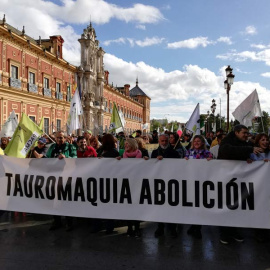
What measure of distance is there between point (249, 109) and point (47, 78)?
86.9ft

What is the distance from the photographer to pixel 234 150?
4.25 meters

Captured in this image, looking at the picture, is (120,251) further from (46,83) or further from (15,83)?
(46,83)

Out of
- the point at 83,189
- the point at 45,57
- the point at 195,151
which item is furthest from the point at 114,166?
the point at 45,57

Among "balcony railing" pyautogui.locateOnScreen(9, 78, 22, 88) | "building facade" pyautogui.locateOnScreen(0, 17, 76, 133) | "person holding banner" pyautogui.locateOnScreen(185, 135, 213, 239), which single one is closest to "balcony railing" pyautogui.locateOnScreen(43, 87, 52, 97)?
"building facade" pyautogui.locateOnScreen(0, 17, 76, 133)

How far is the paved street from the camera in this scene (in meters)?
3.73

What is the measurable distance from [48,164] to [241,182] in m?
3.17

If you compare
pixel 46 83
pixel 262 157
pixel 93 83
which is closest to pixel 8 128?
pixel 262 157

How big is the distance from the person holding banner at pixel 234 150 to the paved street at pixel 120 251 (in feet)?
0.43

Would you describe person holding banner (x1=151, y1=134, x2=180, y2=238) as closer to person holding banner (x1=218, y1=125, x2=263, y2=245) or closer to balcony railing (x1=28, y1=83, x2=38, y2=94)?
person holding banner (x1=218, y1=125, x2=263, y2=245)

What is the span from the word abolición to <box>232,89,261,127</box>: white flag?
13.4 ft

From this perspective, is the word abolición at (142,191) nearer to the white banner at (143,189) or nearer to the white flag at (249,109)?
the white banner at (143,189)

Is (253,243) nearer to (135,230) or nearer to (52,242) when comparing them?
(135,230)

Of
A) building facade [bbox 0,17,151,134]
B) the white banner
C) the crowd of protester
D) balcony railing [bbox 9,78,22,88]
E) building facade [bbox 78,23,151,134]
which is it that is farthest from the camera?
building facade [bbox 78,23,151,134]

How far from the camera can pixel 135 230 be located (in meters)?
4.84
